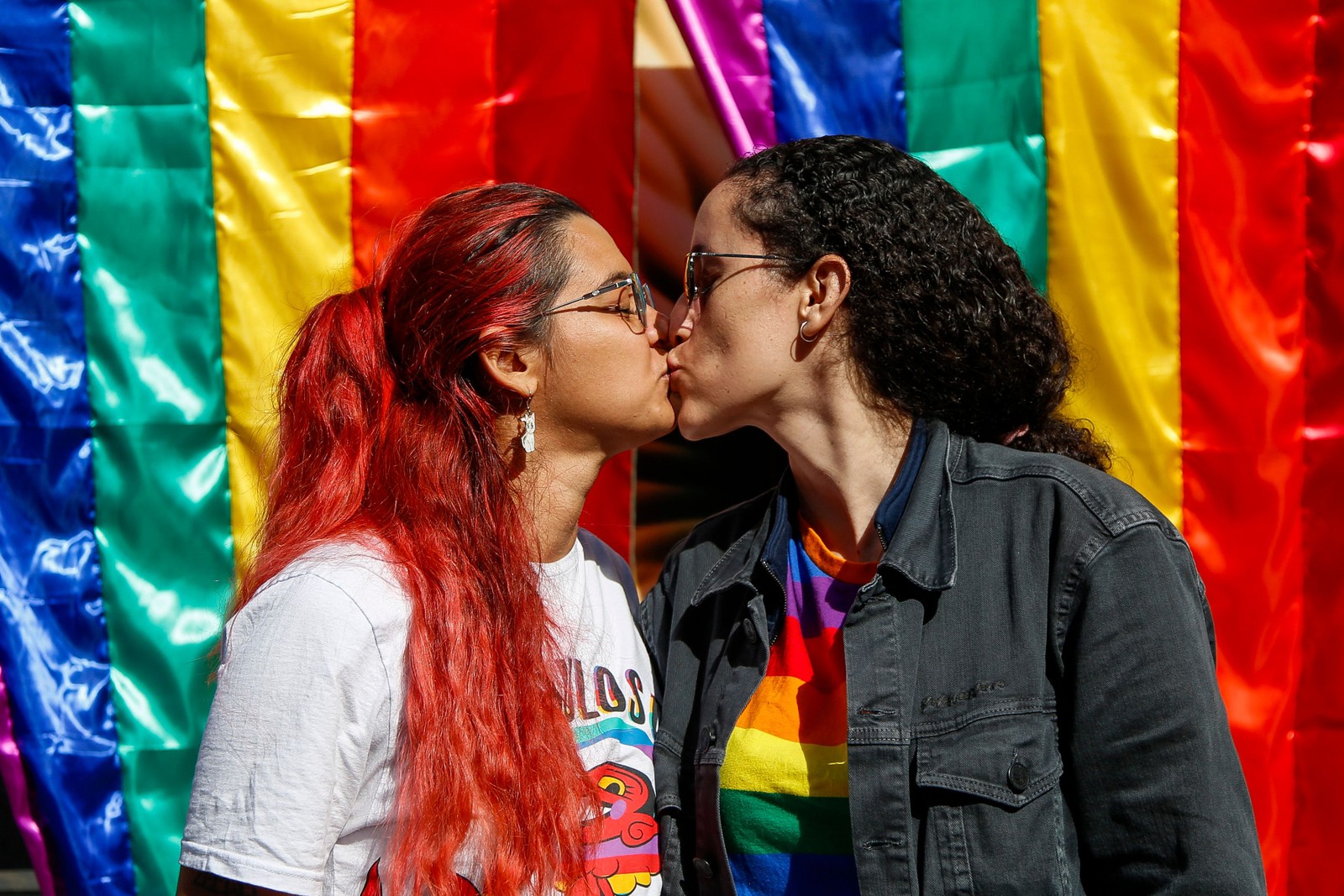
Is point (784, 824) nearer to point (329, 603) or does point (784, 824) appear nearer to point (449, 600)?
point (449, 600)

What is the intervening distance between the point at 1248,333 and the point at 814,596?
1.38m

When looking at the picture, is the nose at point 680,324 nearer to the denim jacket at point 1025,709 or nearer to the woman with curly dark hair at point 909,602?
the woman with curly dark hair at point 909,602

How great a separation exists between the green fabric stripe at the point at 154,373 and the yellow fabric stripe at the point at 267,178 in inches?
1.8

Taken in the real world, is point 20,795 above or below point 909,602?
below

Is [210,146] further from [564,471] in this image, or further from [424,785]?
[424,785]

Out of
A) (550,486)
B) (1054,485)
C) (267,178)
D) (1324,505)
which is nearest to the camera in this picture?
(1054,485)

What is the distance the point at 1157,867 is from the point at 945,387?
3.04 ft

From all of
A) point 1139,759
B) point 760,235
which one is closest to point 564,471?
point 760,235

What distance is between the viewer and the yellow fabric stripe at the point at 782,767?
1879 mm

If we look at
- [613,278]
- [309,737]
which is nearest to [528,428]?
[613,278]

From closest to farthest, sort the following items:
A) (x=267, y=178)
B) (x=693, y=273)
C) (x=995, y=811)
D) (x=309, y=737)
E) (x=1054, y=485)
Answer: (x=309, y=737) < (x=995, y=811) < (x=1054, y=485) < (x=693, y=273) < (x=267, y=178)

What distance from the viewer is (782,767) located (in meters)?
1.92

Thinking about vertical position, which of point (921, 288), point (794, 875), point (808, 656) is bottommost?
point (794, 875)

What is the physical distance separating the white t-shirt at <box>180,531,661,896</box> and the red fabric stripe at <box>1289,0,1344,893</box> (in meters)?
1.75
